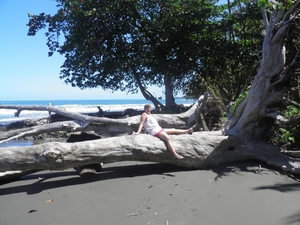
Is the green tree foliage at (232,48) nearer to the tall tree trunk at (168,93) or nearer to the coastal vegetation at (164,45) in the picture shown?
the coastal vegetation at (164,45)

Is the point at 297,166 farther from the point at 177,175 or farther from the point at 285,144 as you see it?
the point at 177,175

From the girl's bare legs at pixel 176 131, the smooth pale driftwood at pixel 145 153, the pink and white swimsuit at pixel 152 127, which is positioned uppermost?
the pink and white swimsuit at pixel 152 127

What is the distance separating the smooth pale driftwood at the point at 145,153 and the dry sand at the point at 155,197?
28cm

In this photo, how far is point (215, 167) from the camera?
6.44 metres

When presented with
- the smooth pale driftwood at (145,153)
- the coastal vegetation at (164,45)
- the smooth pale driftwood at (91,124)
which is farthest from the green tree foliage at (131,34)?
the smooth pale driftwood at (145,153)

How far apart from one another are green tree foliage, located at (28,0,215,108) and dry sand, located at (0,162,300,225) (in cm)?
1051

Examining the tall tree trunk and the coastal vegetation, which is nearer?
the coastal vegetation

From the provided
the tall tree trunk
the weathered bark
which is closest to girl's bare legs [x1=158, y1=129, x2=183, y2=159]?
the weathered bark

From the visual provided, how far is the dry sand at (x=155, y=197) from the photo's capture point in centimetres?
407

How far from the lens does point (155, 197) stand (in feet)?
15.6

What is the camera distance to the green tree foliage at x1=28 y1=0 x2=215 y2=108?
1512 centimetres

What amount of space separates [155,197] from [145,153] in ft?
4.36

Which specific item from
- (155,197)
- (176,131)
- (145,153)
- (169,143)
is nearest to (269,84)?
(176,131)

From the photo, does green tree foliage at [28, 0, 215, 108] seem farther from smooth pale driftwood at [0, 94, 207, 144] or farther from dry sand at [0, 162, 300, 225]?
dry sand at [0, 162, 300, 225]
